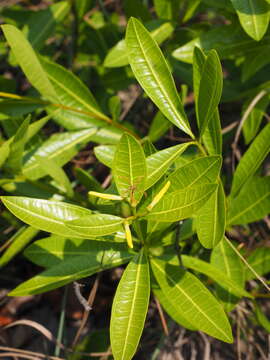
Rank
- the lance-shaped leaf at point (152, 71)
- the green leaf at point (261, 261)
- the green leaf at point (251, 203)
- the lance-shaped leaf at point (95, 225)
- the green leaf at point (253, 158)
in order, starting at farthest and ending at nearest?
the green leaf at point (261, 261)
the green leaf at point (251, 203)
the green leaf at point (253, 158)
the lance-shaped leaf at point (152, 71)
the lance-shaped leaf at point (95, 225)

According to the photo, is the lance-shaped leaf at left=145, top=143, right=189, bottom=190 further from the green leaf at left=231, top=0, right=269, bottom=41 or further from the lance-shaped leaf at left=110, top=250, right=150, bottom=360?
the green leaf at left=231, top=0, right=269, bottom=41

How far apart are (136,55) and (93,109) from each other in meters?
0.42

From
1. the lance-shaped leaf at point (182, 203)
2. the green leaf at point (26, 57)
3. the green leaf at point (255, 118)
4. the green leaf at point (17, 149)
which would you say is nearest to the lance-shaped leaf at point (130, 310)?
the lance-shaped leaf at point (182, 203)

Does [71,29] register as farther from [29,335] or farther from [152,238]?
[29,335]

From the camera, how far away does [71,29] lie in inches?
78.7

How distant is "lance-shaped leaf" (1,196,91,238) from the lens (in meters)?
0.98

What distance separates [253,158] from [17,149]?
2.32ft

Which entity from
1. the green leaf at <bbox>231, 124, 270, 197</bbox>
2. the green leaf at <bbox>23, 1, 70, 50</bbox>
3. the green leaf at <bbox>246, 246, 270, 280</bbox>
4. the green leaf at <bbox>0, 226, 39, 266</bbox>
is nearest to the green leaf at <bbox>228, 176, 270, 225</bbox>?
the green leaf at <bbox>231, 124, 270, 197</bbox>

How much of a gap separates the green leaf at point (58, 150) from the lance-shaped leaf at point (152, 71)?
0.42m

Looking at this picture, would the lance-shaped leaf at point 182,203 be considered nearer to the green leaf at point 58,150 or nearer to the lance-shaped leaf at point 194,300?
the lance-shaped leaf at point 194,300

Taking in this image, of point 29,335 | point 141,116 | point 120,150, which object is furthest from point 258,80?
point 29,335

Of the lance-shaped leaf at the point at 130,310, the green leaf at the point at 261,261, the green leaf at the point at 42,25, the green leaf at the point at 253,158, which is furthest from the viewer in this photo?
the green leaf at the point at 42,25

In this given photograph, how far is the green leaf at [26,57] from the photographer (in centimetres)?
115

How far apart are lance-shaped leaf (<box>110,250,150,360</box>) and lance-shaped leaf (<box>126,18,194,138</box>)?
0.40 meters
